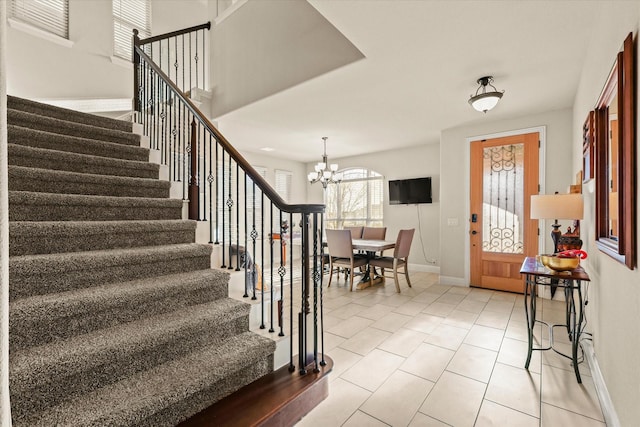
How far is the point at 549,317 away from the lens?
11.5 ft

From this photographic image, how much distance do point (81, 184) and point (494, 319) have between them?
4.23 m

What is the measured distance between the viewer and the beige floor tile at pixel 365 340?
2.73 metres

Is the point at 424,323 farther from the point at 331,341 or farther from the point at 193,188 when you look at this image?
the point at 193,188

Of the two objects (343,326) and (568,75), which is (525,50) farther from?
(343,326)

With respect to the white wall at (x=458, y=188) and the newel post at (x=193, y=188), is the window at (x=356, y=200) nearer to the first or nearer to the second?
the white wall at (x=458, y=188)

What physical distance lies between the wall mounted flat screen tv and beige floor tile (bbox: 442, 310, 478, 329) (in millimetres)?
3011

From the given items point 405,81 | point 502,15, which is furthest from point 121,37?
point 502,15

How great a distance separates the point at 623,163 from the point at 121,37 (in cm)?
615

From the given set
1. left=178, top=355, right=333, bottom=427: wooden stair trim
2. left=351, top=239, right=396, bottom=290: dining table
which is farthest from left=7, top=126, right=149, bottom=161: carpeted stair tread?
left=351, top=239, right=396, bottom=290: dining table

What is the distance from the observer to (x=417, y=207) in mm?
6520

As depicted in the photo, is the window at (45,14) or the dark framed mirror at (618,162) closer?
the dark framed mirror at (618,162)

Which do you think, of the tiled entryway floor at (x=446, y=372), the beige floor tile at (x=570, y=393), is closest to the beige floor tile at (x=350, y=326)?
the tiled entryway floor at (x=446, y=372)

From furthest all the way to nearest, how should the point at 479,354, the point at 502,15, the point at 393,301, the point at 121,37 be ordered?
the point at 121,37
the point at 393,301
the point at 479,354
the point at 502,15

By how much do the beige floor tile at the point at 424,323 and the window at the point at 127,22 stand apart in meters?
5.67
